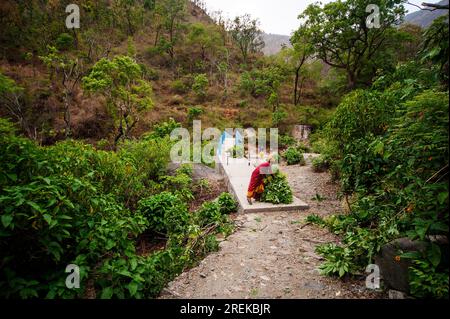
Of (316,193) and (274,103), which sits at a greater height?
(274,103)

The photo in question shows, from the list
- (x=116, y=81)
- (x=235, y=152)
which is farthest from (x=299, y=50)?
(x=116, y=81)

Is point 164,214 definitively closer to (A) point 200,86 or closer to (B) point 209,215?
(B) point 209,215

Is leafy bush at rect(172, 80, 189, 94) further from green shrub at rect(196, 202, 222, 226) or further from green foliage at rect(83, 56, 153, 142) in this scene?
green shrub at rect(196, 202, 222, 226)

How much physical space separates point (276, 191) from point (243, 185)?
5.10ft

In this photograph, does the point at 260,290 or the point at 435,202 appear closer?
the point at 435,202

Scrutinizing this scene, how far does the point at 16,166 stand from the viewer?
2.93 meters

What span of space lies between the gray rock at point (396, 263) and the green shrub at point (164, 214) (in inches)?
148

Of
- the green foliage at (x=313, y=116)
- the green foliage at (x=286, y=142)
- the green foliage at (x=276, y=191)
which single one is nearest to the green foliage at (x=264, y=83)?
the green foliage at (x=313, y=116)

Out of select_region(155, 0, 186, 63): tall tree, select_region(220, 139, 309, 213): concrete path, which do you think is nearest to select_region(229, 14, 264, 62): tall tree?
select_region(155, 0, 186, 63): tall tree

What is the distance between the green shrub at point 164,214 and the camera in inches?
215

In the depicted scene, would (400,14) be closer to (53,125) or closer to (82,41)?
(53,125)

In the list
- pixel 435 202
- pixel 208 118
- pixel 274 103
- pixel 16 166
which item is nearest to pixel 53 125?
pixel 208 118

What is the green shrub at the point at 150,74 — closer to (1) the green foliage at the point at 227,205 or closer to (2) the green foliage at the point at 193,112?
(2) the green foliage at the point at 193,112

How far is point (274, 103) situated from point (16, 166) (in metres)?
22.8
